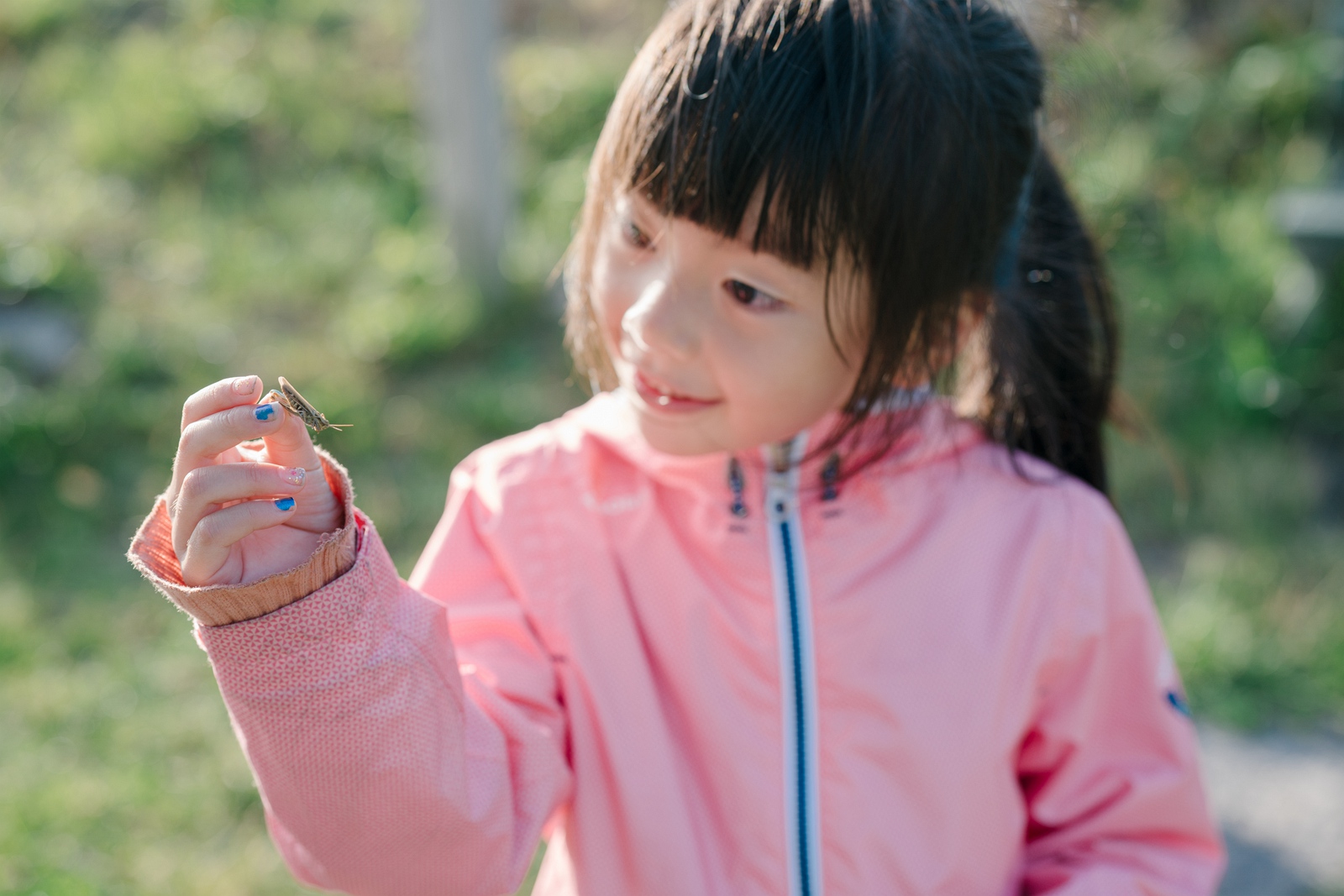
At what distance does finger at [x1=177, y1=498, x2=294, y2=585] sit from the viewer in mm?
1005

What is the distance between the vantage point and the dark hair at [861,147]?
4.00 feet

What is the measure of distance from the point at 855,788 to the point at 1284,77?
448 cm

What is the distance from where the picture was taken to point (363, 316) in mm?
4219

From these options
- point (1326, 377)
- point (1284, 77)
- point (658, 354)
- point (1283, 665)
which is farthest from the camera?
point (1284, 77)

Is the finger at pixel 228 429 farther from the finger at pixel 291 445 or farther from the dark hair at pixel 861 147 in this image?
the dark hair at pixel 861 147

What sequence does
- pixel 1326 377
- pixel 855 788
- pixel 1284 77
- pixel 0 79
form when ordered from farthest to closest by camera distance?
pixel 0 79 < pixel 1284 77 < pixel 1326 377 < pixel 855 788

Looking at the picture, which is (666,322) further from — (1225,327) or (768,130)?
(1225,327)

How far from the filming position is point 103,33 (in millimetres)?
5641

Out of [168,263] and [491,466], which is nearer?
[491,466]

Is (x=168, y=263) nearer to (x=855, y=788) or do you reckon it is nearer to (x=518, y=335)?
(x=518, y=335)

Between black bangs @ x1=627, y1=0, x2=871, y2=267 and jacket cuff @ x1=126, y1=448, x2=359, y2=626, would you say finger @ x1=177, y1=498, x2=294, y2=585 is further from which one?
black bangs @ x1=627, y1=0, x2=871, y2=267

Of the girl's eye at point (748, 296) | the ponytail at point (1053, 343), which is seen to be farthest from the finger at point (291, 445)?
the ponytail at point (1053, 343)

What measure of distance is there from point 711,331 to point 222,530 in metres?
0.51

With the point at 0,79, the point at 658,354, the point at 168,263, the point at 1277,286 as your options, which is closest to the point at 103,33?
the point at 0,79
